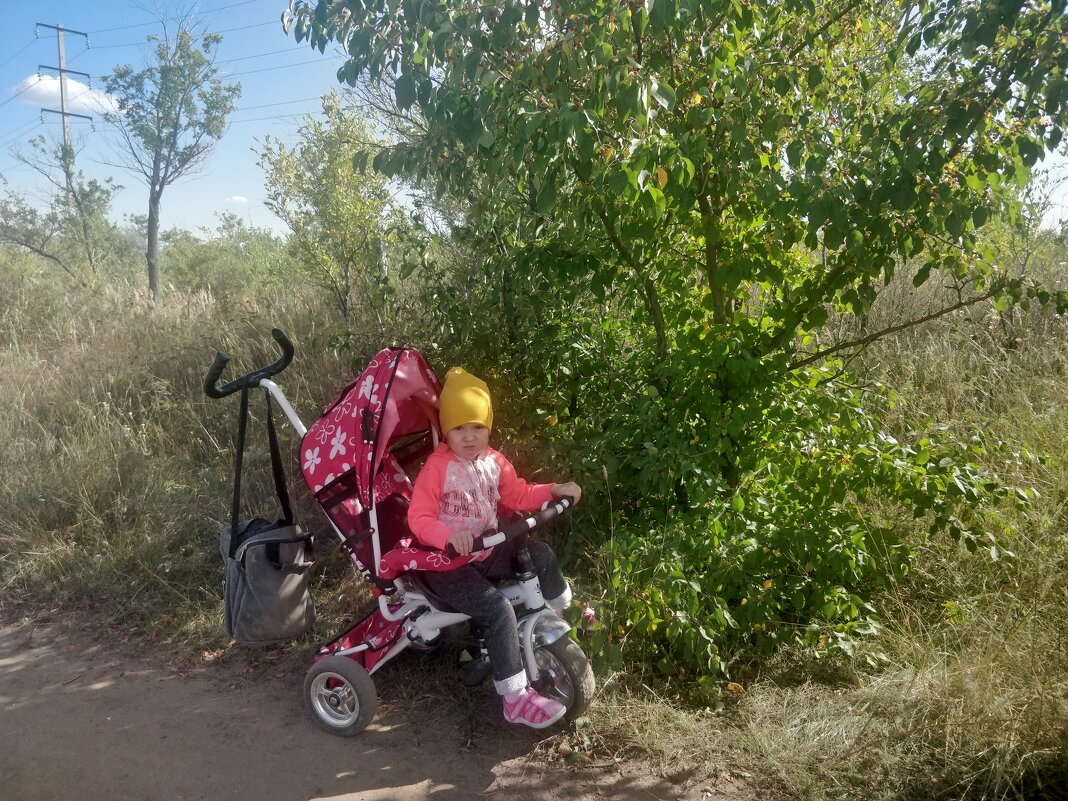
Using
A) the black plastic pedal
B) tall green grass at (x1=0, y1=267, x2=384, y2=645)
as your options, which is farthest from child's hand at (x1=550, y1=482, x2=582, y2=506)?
tall green grass at (x1=0, y1=267, x2=384, y2=645)

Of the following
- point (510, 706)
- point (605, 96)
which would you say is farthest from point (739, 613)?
point (605, 96)

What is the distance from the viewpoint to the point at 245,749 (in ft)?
11.3

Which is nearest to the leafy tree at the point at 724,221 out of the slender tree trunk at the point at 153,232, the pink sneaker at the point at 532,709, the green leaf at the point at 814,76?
the green leaf at the point at 814,76

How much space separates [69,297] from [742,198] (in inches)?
419

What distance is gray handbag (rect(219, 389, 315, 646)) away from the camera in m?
3.72

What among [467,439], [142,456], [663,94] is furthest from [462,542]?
[142,456]

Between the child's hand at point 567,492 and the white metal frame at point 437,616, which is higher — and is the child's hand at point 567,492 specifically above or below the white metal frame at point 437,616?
above

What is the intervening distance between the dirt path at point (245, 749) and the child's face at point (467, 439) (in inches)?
48.5

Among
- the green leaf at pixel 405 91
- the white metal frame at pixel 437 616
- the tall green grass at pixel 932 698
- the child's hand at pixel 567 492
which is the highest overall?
the green leaf at pixel 405 91

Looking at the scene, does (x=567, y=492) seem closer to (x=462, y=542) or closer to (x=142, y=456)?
(x=462, y=542)

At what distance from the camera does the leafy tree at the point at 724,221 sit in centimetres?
308

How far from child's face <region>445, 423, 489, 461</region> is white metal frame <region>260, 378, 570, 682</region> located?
0.47 meters

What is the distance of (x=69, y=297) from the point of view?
36.7 ft

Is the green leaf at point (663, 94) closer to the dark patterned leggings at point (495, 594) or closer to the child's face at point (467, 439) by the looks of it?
the child's face at point (467, 439)
